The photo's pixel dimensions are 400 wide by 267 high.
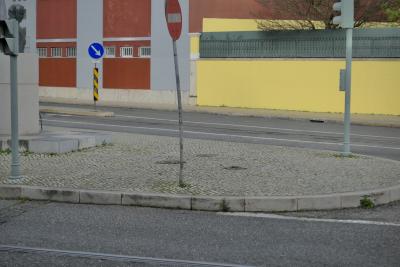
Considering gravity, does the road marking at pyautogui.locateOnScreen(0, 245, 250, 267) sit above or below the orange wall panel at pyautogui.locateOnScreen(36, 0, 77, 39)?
below

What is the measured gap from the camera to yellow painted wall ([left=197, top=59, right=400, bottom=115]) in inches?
1007

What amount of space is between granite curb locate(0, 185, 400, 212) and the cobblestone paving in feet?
0.93

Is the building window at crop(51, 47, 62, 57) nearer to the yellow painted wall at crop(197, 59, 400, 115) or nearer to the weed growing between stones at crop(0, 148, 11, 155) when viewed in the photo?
the yellow painted wall at crop(197, 59, 400, 115)

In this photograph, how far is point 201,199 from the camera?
8.26m

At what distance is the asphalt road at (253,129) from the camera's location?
1616cm

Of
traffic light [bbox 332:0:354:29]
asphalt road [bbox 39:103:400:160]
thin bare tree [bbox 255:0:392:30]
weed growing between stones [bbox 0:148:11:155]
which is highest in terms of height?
thin bare tree [bbox 255:0:392:30]

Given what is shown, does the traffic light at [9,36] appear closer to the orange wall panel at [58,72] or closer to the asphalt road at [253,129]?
the asphalt road at [253,129]

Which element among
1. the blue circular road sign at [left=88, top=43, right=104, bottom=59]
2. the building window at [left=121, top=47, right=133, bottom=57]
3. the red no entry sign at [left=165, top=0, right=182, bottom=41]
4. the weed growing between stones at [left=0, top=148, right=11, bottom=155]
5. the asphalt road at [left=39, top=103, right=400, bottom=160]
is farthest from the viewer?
the building window at [left=121, top=47, right=133, bottom=57]

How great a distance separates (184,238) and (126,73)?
27742mm

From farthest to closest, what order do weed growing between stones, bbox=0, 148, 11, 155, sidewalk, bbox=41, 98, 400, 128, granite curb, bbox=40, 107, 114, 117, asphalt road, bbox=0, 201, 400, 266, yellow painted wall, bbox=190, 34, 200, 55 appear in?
yellow painted wall, bbox=190, 34, 200, 55 → granite curb, bbox=40, 107, 114, 117 → sidewalk, bbox=41, 98, 400, 128 → weed growing between stones, bbox=0, 148, 11, 155 → asphalt road, bbox=0, 201, 400, 266

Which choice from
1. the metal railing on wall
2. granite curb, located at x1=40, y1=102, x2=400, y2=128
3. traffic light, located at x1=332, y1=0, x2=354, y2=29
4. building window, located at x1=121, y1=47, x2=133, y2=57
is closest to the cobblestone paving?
traffic light, located at x1=332, y1=0, x2=354, y2=29

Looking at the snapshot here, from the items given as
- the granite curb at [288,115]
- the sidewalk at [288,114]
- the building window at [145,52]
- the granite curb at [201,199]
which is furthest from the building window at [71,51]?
the granite curb at [201,199]

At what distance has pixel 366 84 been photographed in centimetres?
2581

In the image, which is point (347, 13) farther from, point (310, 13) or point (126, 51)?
point (126, 51)
